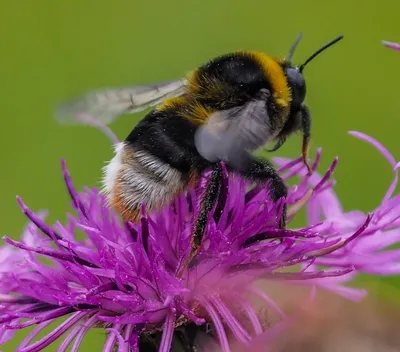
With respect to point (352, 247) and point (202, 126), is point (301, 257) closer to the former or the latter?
point (352, 247)

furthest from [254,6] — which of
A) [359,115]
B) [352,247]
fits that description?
[352,247]

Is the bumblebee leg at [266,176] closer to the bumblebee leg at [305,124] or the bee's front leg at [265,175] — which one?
the bee's front leg at [265,175]

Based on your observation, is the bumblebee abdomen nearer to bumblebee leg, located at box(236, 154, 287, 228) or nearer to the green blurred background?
bumblebee leg, located at box(236, 154, 287, 228)

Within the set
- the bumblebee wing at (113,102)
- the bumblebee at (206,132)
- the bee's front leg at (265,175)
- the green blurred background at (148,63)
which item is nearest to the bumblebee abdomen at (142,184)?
the bumblebee at (206,132)

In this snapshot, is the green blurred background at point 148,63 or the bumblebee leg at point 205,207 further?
the green blurred background at point 148,63

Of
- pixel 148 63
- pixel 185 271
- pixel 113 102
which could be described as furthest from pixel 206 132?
pixel 148 63

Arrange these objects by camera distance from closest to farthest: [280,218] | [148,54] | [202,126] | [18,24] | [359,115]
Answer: [202,126] < [280,218] < [359,115] < [148,54] < [18,24]

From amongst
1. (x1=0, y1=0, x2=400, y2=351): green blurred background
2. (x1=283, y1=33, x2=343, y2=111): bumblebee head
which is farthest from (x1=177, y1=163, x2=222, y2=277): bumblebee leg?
(x1=0, y1=0, x2=400, y2=351): green blurred background
